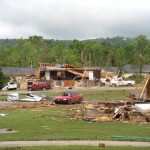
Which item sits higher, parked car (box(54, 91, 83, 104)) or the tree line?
the tree line

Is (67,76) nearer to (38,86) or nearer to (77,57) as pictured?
(38,86)

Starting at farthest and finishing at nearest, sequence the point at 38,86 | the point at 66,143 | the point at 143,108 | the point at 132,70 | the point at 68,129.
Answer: the point at 132,70 < the point at 38,86 < the point at 143,108 < the point at 68,129 < the point at 66,143

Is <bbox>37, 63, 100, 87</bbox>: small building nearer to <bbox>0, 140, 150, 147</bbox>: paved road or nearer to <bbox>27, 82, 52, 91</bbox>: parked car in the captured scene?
<bbox>27, 82, 52, 91</bbox>: parked car

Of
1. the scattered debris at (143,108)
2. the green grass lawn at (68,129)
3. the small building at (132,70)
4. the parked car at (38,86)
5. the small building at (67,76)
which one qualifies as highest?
the small building at (132,70)

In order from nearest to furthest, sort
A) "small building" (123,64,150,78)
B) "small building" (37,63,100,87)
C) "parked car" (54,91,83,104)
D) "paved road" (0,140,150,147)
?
"paved road" (0,140,150,147), "parked car" (54,91,83,104), "small building" (37,63,100,87), "small building" (123,64,150,78)

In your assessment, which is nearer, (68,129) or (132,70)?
(68,129)

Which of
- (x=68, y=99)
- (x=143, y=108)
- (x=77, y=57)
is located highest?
(x=77, y=57)

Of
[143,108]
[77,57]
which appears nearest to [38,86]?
[143,108]

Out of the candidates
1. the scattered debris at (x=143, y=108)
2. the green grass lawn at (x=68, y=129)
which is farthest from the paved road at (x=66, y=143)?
the scattered debris at (x=143, y=108)

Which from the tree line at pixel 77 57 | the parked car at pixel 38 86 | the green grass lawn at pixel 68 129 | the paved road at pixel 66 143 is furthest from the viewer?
the tree line at pixel 77 57

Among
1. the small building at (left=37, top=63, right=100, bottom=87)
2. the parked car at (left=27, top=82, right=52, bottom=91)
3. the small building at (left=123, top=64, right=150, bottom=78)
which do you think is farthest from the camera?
the small building at (left=123, top=64, right=150, bottom=78)

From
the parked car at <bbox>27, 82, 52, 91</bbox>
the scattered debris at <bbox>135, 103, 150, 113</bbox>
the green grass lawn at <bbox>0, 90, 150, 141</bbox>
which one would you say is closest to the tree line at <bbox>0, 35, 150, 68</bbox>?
the parked car at <bbox>27, 82, 52, 91</bbox>

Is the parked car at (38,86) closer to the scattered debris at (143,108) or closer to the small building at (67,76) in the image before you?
the small building at (67,76)

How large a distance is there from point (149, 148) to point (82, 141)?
8.86 feet
